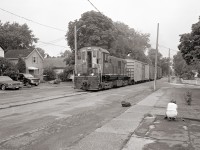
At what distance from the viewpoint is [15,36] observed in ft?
195

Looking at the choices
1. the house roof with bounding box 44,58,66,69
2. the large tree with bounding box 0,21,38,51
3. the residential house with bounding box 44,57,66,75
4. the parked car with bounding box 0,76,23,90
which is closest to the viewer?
the parked car with bounding box 0,76,23,90

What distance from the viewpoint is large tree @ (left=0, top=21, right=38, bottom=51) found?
194 ft

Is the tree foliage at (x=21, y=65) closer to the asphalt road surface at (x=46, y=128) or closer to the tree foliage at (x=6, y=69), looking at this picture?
the tree foliage at (x=6, y=69)

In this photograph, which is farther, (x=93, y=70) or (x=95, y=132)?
(x=93, y=70)

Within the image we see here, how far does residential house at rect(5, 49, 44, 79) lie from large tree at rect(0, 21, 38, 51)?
490 inches

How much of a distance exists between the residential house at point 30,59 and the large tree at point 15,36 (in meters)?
12.5

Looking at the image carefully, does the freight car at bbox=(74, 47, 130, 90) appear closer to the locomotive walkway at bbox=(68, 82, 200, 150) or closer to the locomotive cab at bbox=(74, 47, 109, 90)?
the locomotive cab at bbox=(74, 47, 109, 90)

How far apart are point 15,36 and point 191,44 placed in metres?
45.3

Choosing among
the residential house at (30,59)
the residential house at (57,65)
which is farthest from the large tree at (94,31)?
the residential house at (57,65)

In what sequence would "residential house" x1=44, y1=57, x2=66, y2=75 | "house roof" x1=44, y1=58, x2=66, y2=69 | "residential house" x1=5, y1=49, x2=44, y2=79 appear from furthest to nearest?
"house roof" x1=44, y1=58, x2=66, y2=69
"residential house" x1=44, y1=57, x2=66, y2=75
"residential house" x1=5, y1=49, x2=44, y2=79

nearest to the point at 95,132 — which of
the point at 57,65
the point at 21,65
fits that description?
the point at 21,65

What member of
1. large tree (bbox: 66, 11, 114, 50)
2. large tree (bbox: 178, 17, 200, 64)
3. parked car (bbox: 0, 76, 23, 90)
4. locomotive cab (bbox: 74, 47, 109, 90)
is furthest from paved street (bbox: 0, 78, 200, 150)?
large tree (bbox: 66, 11, 114, 50)

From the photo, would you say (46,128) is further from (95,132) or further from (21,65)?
(21,65)

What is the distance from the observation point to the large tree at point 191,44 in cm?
2566
